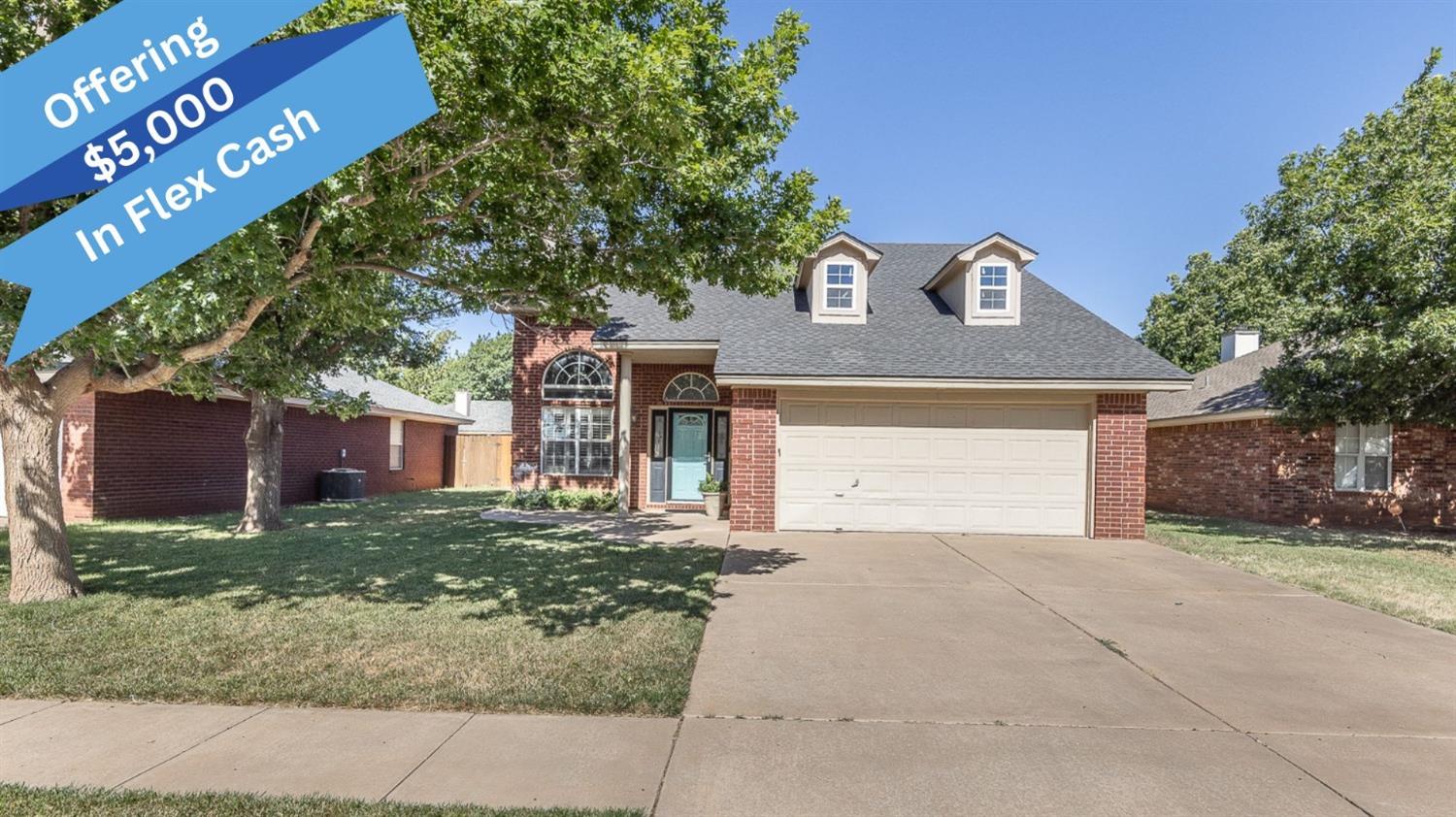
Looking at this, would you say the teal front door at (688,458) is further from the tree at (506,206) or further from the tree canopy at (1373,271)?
the tree canopy at (1373,271)

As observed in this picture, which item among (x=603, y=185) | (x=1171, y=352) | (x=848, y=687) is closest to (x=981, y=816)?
(x=848, y=687)

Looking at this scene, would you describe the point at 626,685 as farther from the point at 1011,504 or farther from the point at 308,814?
the point at 1011,504

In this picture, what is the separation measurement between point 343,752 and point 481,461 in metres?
23.8

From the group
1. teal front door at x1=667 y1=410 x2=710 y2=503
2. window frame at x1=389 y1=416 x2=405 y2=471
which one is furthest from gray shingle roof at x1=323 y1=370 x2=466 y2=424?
teal front door at x1=667 y1=410 x2=710 y2=503

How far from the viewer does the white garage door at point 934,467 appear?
11.5m

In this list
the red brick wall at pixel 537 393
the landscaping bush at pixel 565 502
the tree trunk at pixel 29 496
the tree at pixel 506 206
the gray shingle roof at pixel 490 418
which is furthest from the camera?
the gray shingle roof at pixel 490 418

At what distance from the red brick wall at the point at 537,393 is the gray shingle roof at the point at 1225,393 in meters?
14.8

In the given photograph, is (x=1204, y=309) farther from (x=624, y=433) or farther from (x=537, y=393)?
(x=537, y=393)

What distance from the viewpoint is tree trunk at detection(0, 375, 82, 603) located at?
6148 mm

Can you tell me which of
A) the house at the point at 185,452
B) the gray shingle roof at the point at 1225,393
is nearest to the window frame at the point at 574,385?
the house at the point at 185,452

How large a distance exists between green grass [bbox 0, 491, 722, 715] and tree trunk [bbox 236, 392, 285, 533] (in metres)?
1.32

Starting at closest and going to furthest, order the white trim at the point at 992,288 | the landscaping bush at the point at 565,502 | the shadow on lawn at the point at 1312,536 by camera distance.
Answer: the shadow on lawn at the point at 1312,536 < the white trim at the point at 992,288 < the landscaping bush at the point at 565,502

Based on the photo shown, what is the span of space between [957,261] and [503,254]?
9.16 metres

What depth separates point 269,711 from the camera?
3.97m
